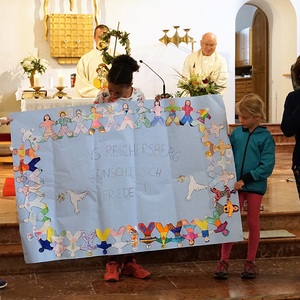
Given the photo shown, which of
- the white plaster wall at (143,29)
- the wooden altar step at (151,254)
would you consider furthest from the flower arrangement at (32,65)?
the wooden altar step at (151,254)

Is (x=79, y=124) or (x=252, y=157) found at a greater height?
(x=79, y=124)

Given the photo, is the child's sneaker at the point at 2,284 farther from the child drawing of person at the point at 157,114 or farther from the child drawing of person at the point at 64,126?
the child drawing of person at the point at 157,114

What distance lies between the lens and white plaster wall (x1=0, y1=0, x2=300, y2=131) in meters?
10.2

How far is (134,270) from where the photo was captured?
418cm

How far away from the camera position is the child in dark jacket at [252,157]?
13.1 ft

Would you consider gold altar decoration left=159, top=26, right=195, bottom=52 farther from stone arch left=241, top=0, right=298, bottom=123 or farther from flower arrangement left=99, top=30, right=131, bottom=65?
flower arrangement left=99, top=30, right=131, bottom=65

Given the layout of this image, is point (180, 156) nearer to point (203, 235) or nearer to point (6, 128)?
point (203, 235)

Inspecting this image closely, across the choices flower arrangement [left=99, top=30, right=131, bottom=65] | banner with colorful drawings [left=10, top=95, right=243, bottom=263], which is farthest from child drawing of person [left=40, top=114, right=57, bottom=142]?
flower arrangement [left=99, top=30, right=131, bottom=65]

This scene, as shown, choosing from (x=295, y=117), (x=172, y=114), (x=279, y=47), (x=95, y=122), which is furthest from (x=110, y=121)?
(x=279, y=47)

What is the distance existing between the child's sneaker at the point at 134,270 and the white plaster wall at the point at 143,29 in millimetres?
6469

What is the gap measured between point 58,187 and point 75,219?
0.69ft

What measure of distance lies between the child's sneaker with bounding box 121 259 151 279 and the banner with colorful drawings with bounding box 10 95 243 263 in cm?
27

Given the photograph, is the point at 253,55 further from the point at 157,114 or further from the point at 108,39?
the point at 157,114

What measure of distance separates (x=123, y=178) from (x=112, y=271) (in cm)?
60
